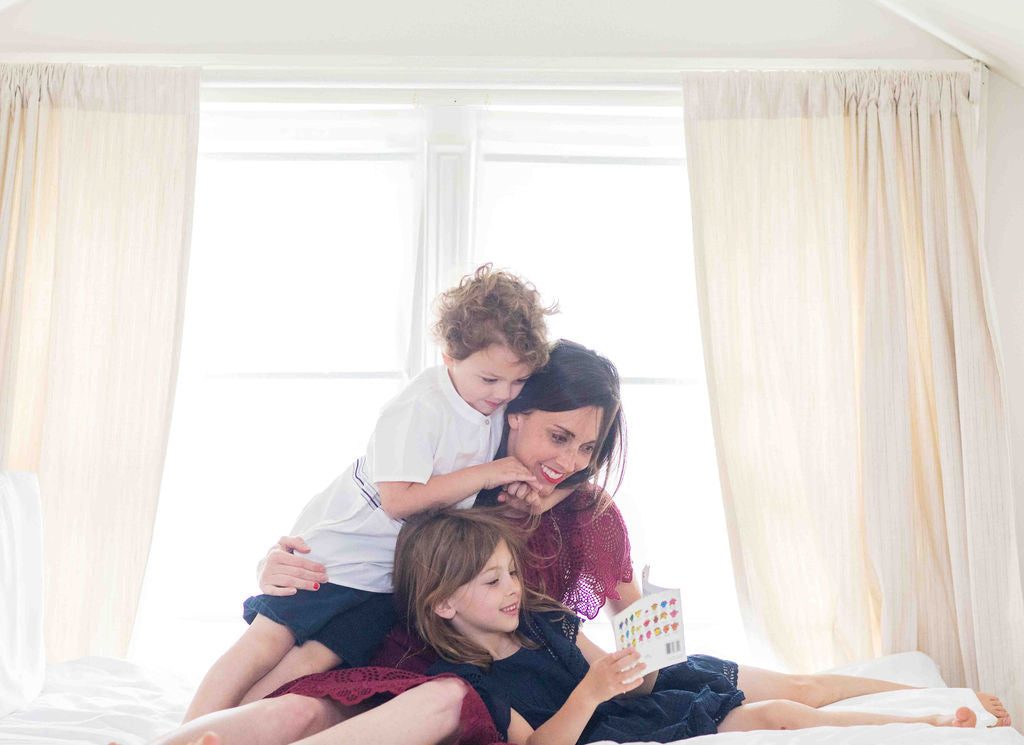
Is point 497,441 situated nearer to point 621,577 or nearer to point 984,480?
point 621,577

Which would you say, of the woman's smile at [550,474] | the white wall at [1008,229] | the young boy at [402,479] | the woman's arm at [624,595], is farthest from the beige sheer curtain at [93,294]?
the white wall at [1008,229]

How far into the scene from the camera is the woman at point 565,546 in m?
1.48

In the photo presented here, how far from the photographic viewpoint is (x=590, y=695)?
4.82 feet

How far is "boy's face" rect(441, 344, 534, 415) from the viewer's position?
5.77 feet

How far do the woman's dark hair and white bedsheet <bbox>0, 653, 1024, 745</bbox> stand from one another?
647mm

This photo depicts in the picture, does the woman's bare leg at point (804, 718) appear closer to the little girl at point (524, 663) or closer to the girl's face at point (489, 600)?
the little girl at point (524, 663)

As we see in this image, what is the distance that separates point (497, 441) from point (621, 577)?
0.41 m

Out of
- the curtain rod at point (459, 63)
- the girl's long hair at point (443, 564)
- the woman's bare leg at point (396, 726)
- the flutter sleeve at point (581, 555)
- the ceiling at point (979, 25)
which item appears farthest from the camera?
the curtain rod at point (459, 63)

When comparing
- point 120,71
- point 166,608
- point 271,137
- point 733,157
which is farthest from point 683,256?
point 166,608

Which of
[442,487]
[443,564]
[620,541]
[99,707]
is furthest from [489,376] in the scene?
[99,707]

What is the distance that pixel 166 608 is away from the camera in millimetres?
2789

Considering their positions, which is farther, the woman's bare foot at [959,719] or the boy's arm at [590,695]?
the woman's bare foot at [959,719]

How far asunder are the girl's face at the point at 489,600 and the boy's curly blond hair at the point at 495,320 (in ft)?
1.32

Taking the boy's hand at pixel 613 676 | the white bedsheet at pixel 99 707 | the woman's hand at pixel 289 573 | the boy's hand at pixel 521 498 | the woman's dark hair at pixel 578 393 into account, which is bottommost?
the white bedsheet at pixel 99 707
